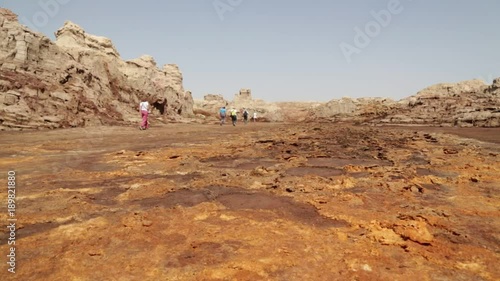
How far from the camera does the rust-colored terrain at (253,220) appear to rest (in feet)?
9.07

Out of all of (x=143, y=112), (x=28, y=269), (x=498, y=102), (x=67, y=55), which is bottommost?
(x=28, y=269)

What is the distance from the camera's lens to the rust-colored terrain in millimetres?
2766

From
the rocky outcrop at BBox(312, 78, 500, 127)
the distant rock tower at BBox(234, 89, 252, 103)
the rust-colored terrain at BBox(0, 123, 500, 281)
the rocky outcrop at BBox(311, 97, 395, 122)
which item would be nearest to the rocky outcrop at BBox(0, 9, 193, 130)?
the rust-colored terrain at BBox(0, 123, 500, 281)

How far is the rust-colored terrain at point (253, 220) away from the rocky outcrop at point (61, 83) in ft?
30.5

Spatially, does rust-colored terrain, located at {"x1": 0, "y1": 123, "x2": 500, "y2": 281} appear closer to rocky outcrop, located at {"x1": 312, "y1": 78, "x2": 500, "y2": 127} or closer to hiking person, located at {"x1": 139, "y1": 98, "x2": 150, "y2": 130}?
hiking person, located at {"x1": 139, "y1": 98, "x2": 150, "y2": 130}

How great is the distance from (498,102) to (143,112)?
2597 centimetres

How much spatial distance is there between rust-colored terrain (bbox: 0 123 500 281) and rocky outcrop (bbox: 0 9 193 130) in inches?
366

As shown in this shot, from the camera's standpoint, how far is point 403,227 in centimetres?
356

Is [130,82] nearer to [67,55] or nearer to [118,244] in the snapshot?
[67,55]

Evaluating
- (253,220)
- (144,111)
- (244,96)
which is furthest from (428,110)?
(244,96)

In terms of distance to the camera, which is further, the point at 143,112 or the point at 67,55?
the point at 67,55

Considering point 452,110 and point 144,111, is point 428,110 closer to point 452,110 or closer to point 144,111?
point 452,110

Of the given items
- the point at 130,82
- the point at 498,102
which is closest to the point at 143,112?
the point at 130,82

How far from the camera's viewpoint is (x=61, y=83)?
58.4 feet
